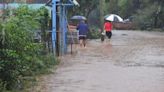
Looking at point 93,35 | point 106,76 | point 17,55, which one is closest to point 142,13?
point 93,35

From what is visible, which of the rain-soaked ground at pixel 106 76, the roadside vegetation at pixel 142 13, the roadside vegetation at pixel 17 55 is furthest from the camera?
the roadside vegetation at pixel 142 13

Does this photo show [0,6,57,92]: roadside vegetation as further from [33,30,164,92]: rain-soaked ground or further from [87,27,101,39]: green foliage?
[87,27,101,39]: green foliage

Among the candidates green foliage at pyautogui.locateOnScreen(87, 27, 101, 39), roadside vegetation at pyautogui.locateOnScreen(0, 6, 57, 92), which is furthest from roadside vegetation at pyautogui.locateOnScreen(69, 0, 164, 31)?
roadside vegetation at pyautogui.locateOnScreen(0, 6, 57, 92)

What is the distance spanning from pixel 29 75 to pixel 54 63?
401 cm

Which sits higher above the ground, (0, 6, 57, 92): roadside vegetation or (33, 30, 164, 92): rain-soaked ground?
(0, 6, 57, 92): roadside vegetation

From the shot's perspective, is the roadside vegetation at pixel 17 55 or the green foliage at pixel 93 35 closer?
the roadside vegetation at pixel 17 55

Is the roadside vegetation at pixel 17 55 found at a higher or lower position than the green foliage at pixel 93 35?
higher

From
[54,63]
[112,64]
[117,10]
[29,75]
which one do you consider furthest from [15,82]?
[117,10]

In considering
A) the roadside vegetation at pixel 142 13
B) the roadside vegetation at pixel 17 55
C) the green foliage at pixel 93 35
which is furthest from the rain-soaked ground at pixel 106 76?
the roadside vegetation at pixel 142 13

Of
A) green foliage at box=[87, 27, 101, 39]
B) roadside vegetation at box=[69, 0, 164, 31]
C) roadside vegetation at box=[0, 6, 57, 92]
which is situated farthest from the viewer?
roadside vegetation at box=[69, 0, 164, 31]

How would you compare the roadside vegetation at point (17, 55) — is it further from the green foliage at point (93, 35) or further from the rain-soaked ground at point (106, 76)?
the green foliage at point (93, 35)

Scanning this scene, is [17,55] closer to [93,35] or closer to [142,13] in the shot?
[93,35]

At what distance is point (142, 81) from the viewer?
16.0 metres

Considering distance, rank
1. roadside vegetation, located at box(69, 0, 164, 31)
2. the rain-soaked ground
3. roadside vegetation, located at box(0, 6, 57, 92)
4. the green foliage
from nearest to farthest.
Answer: roadside vegetation, located at box(0, 6, 57, 92) < the rain-soaked ground < the green foliage < roadside vegetation, located at box(69, 0, 164, 31)
